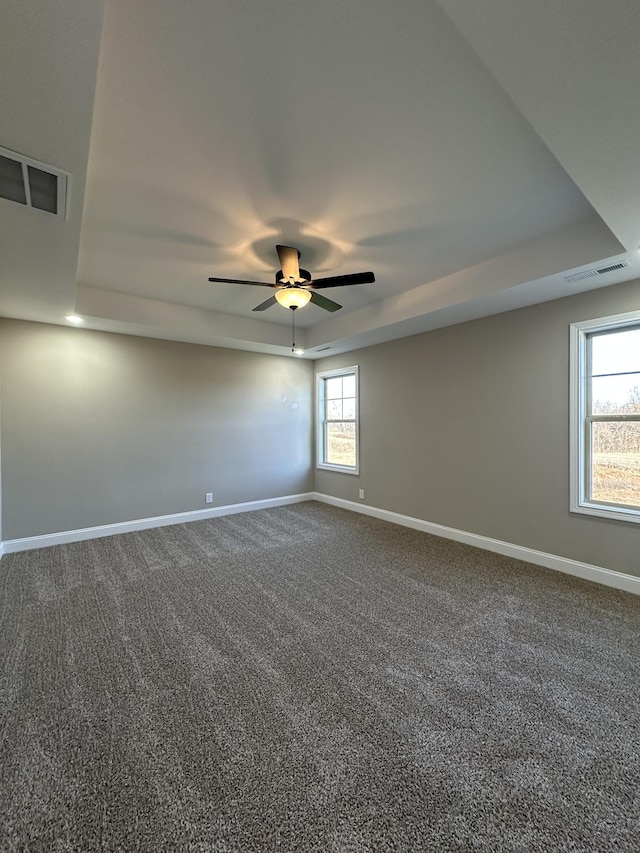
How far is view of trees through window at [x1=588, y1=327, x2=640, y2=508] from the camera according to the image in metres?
3.07

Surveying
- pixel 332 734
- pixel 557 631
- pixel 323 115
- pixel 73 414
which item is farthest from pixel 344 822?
pixel 73 414

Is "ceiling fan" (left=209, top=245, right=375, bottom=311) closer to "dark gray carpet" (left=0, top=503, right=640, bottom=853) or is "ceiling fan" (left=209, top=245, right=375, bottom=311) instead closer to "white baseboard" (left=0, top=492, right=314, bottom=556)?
"dark gray carpet" (left=0, top=503, right=640, bottom=853)

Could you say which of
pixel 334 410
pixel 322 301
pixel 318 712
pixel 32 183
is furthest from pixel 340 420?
pixel 32 183

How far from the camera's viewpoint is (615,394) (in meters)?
3.15

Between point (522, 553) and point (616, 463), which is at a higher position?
point (616, 463)

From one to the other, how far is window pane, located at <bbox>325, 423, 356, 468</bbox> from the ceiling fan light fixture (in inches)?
119

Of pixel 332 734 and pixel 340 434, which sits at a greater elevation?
pixel 340 434

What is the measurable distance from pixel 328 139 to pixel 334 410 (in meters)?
4.55

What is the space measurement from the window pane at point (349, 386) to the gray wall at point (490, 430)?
0.44m

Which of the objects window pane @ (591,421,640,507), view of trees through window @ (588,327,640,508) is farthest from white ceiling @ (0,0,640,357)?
window pane @ (591,421,640,507)

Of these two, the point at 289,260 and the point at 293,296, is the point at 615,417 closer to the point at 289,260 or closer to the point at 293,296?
the point at 293,296

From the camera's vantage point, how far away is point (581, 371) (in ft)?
10.9

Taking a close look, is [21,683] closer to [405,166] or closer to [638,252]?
[405,166]

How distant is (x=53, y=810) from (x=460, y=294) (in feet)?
14.1
